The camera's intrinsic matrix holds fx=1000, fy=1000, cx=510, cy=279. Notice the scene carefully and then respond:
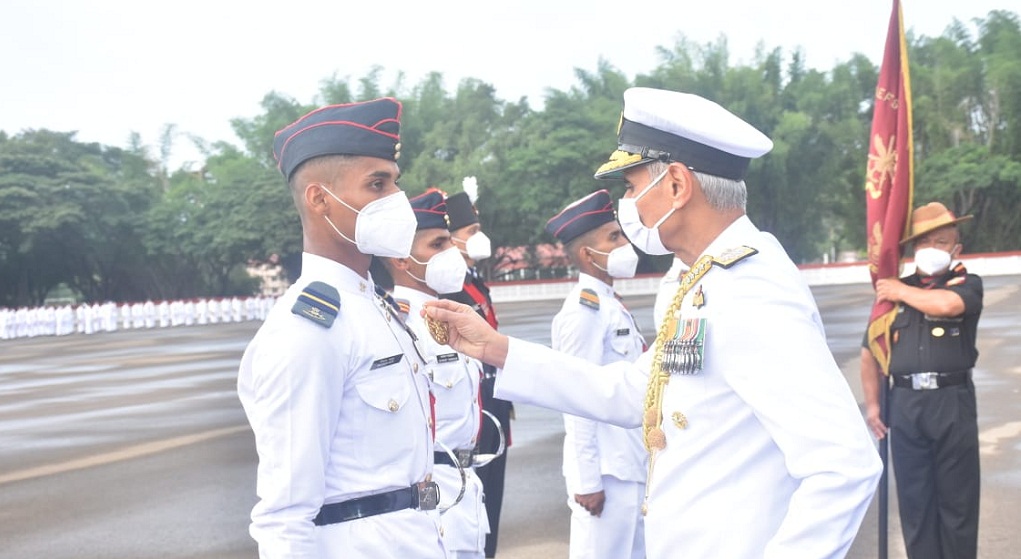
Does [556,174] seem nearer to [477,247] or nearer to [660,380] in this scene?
[477,247]

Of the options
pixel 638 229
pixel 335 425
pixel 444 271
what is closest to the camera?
pixel 335 425

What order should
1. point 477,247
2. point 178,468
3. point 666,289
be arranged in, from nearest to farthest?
point 666,289
point 477,247
point 178,468

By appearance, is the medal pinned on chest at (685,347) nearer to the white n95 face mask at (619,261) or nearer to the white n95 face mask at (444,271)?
the white n95 face mask at (444,271)

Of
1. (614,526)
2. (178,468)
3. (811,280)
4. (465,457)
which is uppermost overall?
(465,457)

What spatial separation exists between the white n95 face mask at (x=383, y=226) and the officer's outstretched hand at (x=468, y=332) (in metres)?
0.24

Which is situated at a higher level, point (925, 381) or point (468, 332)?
point (468, 332)

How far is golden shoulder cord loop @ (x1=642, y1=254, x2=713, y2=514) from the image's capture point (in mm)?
2336

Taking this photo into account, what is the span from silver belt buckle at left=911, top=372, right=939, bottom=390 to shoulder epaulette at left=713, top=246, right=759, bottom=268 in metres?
3.43

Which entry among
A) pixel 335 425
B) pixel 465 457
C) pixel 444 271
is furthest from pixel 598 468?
pixel 335 425

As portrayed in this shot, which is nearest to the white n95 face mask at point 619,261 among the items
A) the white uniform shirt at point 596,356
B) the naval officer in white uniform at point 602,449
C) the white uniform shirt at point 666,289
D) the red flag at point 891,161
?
the naval officer in white uniform at point 602,449

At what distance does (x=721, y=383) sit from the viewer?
7.16 feet

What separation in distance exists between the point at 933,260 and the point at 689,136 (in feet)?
11.4

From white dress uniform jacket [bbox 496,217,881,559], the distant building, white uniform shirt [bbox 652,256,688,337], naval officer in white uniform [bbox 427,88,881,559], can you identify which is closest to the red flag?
white uniform shirt [bbox 652,256,688,337]

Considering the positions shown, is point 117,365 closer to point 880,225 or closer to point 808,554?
point 880,225
